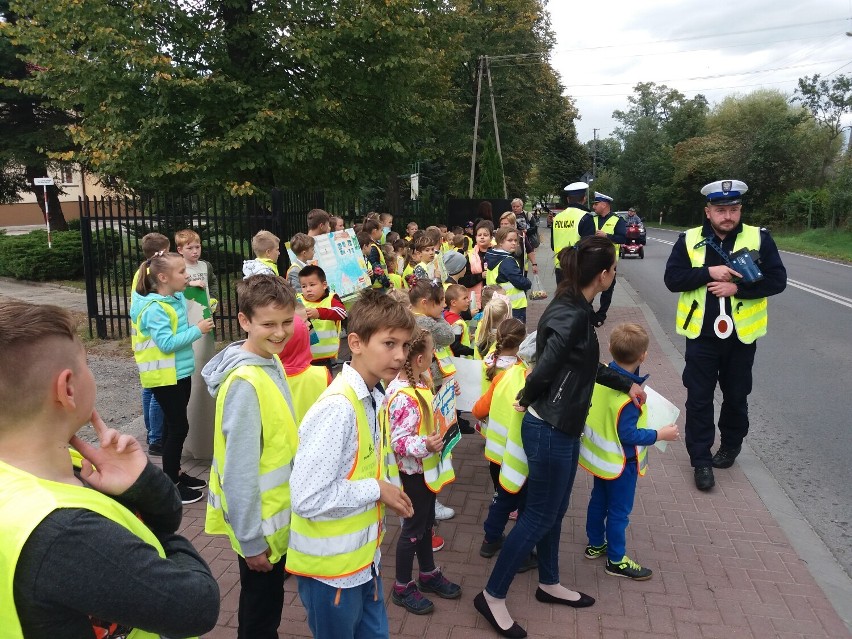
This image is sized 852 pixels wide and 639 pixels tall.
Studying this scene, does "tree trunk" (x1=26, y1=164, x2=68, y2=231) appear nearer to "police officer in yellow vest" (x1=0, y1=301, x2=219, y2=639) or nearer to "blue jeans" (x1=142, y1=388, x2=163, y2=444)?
"blue jeans" (x1=142, y1=388, x2=163, y2=444)

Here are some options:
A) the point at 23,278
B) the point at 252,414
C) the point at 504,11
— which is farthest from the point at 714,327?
the point at 504,11

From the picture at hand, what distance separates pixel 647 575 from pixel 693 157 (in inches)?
2165

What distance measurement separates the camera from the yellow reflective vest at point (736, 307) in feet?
15.7

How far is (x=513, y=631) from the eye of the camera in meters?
3.14

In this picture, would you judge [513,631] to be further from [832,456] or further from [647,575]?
[832,456]

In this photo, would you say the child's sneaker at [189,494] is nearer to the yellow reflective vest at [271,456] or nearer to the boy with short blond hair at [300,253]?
the yellow reflective vest at [271,456]

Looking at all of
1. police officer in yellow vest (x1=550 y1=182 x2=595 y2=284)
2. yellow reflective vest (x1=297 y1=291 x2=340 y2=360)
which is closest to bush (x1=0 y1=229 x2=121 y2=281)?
police officer in yellow vest (x1=550 y1=182 x2=595 y2=284)

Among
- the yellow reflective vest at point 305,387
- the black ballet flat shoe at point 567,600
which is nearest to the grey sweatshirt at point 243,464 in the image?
the yellow reflective vest at point 305,387

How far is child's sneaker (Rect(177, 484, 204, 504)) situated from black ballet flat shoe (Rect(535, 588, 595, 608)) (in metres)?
2.55

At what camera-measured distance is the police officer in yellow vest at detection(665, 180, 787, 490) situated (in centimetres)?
473

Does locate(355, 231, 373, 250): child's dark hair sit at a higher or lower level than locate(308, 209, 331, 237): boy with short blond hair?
lower

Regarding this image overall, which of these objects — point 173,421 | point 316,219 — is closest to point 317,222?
point 316,219

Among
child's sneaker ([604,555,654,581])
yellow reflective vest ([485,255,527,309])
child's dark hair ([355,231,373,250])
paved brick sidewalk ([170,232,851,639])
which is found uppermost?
child's dark hair ([355,231,373,250])

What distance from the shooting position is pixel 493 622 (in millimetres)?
3195
